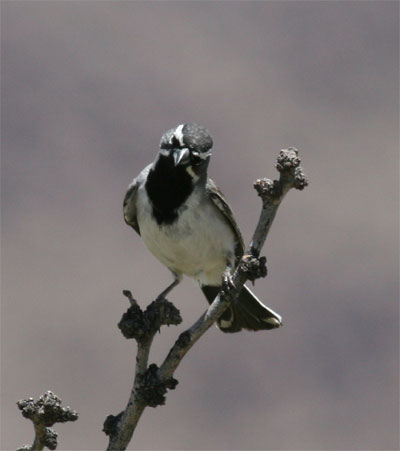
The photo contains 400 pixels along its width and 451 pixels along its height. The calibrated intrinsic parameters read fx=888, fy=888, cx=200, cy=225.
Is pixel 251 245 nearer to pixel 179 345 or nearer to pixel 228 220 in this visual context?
pixel 179 345

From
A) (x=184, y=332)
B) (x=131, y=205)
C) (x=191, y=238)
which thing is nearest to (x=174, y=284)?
(x=191, y=238)

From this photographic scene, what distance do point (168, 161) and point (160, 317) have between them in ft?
5.92

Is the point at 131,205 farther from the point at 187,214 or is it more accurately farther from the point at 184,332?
the point at 184,332

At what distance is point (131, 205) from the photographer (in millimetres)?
7168

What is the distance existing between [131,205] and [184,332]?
265 cm

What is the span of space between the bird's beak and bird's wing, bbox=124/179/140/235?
0.89 metres

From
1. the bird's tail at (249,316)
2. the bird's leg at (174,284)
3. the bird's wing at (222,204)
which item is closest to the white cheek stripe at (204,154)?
the bird's wing at (222,204)

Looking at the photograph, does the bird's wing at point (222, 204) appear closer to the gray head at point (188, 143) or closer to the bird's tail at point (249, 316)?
the bird's tail at point (249, 316)

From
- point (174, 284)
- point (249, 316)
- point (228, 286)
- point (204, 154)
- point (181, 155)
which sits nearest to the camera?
point (228, 286)

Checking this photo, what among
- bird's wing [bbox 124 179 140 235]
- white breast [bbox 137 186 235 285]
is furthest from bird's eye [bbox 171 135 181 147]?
bird's wing [bbox 124 179 140 235]

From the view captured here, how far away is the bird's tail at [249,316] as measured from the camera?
23.8ft

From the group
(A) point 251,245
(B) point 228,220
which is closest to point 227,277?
(A) point 251,245

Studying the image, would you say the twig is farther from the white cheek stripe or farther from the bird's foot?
the white cheek stripe

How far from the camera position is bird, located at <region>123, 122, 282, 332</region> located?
20.2 feet
